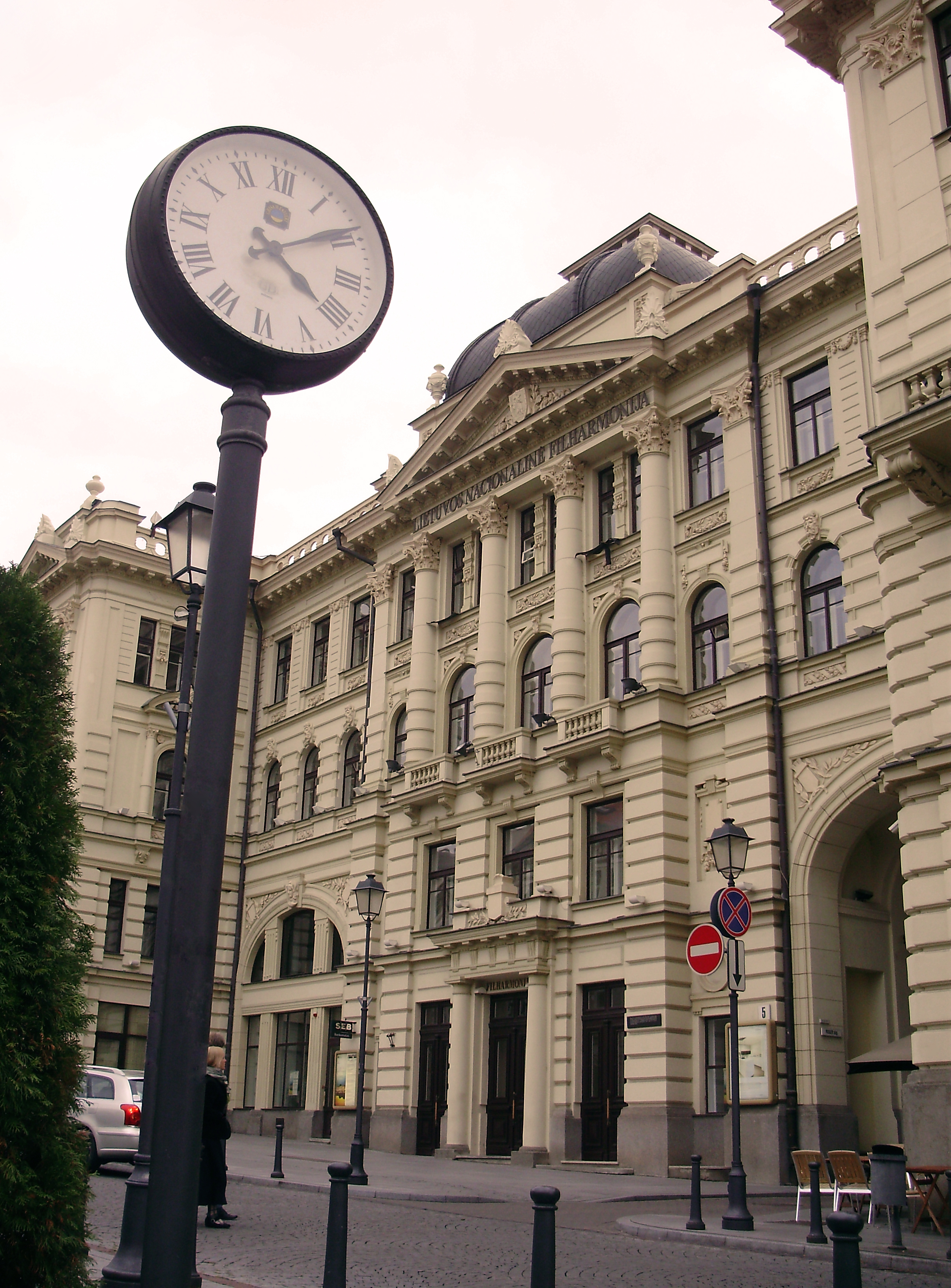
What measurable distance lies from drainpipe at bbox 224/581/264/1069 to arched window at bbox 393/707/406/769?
6615 mm

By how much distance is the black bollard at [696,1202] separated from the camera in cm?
1462

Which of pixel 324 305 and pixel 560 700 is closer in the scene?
pixel 324 305

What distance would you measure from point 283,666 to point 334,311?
4017 centimetres

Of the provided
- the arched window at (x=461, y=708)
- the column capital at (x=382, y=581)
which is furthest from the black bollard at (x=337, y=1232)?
the column capital at (x=382, y=581)

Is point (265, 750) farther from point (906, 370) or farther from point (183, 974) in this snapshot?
point (183, 974)

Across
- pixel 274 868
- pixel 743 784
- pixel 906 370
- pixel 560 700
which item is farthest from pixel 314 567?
pixel 906 370

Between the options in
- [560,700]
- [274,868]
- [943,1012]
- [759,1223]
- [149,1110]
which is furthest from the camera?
[274,868]

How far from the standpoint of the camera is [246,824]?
143 ft

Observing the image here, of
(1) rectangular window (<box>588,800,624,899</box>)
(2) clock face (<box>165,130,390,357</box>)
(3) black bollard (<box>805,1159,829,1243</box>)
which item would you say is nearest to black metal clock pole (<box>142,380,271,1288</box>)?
(2) clock face (<box>165,130,390,357</box>)

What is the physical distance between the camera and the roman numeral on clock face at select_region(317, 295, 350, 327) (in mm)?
5148

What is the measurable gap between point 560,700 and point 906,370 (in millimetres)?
13171

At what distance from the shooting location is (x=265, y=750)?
43.8m

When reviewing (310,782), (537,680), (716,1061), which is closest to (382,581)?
(310,782)

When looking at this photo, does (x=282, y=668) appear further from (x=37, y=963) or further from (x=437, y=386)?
(x=37, y=963)
